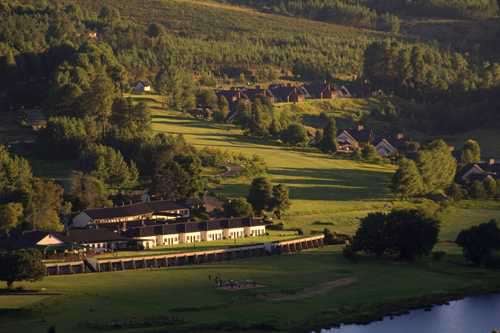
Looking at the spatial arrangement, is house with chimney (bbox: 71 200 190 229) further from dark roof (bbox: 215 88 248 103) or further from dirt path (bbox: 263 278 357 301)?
dark roof (bbox: 215 88 248 103)

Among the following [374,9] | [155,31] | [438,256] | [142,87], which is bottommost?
[438,256]

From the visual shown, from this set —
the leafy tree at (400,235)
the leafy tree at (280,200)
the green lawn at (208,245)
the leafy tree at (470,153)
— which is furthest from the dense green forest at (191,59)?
the leafy tree at (400,235)

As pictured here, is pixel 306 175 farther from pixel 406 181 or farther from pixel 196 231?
pixel 196 231

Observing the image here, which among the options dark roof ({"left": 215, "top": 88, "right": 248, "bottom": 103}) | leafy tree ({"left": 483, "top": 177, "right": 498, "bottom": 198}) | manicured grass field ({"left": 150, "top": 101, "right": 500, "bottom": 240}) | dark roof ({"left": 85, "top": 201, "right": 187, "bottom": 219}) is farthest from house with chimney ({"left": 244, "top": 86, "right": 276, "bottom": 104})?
dark roof ({"left": 85, "top": 201, "right": 187, "bottom": 219})

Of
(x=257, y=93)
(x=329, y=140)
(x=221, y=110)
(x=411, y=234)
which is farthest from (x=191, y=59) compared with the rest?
(x=411, y=234)

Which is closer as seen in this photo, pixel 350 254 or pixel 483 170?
pixel 350 254

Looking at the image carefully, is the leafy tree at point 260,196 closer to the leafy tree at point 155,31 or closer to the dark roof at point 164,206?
the dark roof at point 164,206

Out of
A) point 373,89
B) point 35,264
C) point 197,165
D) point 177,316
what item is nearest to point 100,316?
point 177,316
